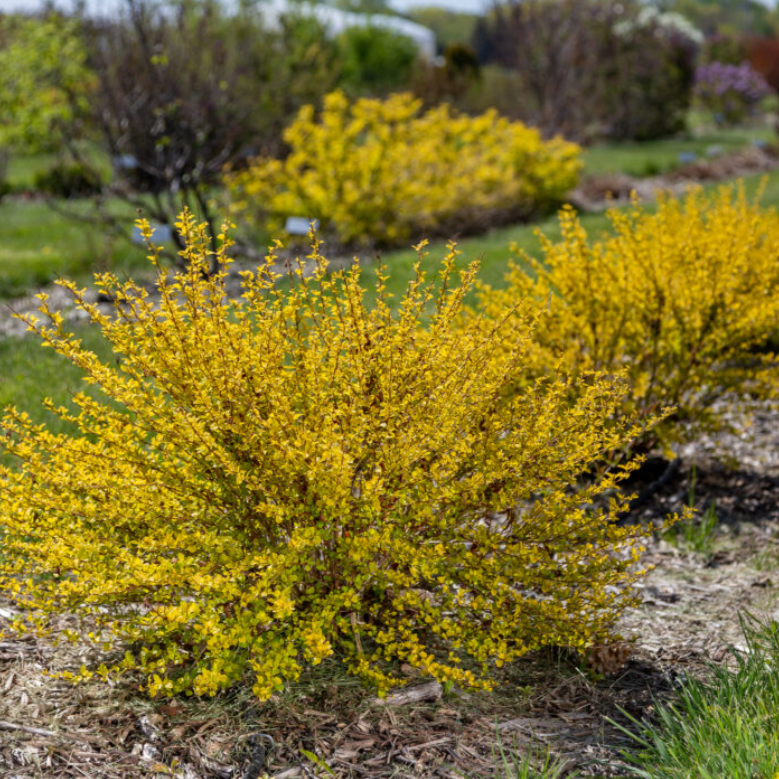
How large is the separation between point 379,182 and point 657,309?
15.9ft

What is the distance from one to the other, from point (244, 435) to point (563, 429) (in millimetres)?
956

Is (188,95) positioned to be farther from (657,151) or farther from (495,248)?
(657,151)

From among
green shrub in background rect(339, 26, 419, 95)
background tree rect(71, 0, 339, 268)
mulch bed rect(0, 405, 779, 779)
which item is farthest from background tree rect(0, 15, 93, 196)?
green shrub in background rect(339, 26, 419, 95)

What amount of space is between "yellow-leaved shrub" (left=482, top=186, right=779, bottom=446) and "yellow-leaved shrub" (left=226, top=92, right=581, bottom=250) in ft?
13.6

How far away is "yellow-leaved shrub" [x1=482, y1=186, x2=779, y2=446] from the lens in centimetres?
372

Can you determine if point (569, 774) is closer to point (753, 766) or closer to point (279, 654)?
point (753, 766)

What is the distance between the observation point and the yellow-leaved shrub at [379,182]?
806 cm

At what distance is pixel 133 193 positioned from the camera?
12.0 m

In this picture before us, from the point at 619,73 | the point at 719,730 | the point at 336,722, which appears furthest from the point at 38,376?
the point at 619,73

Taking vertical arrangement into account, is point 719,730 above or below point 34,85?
below

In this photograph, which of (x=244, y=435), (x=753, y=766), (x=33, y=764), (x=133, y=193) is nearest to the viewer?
(x=753, y=766)

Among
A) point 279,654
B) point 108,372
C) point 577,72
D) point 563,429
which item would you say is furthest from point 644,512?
point 577,72

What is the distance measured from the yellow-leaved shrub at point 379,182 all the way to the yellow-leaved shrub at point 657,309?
4142 millimetres

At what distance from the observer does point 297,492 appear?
249 cm
